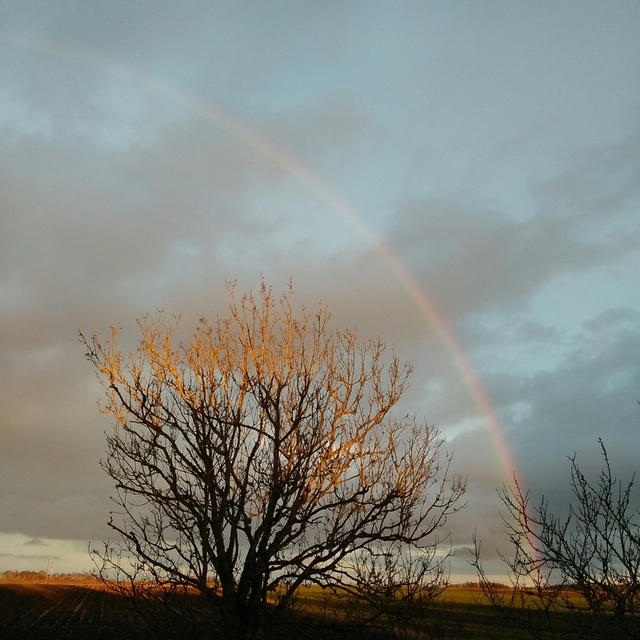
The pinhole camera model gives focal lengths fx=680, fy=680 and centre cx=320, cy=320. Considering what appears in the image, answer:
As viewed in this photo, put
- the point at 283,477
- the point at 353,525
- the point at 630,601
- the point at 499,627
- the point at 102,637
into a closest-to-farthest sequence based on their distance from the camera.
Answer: the point at 630,601, the point at 283,477, the point at 353,525, the point at 102,637, the point at 499,627

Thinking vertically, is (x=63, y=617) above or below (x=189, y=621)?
below

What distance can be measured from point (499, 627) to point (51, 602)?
33060 mm

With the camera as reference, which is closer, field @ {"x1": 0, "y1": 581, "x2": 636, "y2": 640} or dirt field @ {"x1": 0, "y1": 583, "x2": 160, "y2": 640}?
field @ {"x1": 0, "y1": 581, "x2": 636, "y2": 640}

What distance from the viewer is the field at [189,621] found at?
9250 millimetres

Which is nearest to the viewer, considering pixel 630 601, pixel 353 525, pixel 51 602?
pixel 630 601

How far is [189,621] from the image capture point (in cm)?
866

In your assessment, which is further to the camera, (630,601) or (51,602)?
(51,602)

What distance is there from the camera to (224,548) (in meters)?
9.38

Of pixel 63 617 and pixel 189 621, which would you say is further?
pixel 63 617

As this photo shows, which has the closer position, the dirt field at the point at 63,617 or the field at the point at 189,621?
the field at the point at 189,621

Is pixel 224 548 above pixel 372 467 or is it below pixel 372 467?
below

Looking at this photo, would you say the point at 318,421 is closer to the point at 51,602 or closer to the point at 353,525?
the point at 353,525

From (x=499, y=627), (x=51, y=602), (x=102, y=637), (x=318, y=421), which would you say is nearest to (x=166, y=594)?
(x=318, y=421)

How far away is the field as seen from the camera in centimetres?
925
